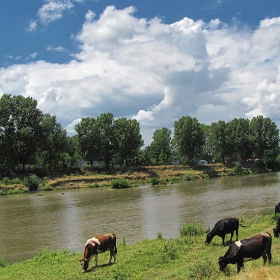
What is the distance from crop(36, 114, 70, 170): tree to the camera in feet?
287

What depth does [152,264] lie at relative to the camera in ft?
48.7

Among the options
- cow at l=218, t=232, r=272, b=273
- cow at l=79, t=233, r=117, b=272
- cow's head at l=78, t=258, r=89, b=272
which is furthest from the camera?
cow at l=79, t=233, r=117, b=272

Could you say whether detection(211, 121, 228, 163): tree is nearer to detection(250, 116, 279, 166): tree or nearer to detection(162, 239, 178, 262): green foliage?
detection(250, 116, 279, 166): tree

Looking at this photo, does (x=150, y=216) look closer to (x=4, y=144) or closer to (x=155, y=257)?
(x=155, y=257)

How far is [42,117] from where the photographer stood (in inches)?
3489

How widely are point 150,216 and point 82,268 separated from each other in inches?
677

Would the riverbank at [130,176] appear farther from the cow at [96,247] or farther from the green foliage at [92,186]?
the cow at [96,247]

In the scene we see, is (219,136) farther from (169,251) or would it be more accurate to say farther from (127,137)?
(169,251)

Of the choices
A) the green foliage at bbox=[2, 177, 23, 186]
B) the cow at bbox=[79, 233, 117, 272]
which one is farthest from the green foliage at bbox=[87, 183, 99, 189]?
the cow at bbox=[79, 233, 117, 272]

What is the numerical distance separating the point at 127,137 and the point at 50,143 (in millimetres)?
23882

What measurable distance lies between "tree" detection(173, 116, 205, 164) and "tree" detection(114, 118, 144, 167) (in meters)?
16.5

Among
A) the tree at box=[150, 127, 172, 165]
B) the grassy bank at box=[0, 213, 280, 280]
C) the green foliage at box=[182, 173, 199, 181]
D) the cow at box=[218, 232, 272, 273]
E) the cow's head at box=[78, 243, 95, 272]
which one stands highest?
the tree at box=[150, 127, 172, 165]

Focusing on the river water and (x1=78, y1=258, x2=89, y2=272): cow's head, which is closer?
(x1=78, y1=258, x2=89, y2=272): cow's head

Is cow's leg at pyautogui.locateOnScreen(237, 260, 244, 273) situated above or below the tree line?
below
